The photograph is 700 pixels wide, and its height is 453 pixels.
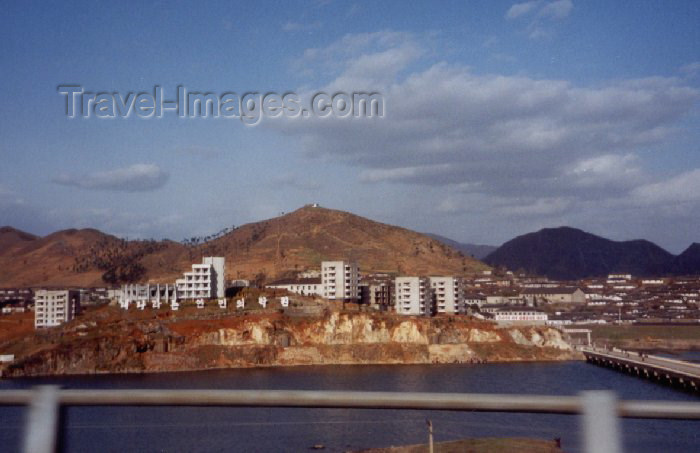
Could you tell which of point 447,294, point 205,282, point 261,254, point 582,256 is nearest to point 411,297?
point 447,294

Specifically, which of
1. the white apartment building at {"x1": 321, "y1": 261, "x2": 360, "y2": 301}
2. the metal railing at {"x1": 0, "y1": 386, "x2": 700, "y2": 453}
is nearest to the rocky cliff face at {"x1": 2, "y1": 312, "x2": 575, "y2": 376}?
the white apartment building at {"x1": 321, "y1": 261, "x2": 360, "y2": 301}

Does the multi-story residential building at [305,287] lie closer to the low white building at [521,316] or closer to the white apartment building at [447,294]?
the white apartment building at [447,294]

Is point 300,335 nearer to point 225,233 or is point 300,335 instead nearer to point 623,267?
point 225,233

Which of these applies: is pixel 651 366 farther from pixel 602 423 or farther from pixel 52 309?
pixel 602 423

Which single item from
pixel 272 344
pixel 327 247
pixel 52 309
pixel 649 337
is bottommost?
pixel 649 337

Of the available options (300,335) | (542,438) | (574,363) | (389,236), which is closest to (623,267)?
(389,236)

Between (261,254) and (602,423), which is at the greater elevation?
(261,254)

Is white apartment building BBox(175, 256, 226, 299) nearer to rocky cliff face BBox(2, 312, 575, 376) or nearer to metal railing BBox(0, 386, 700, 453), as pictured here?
rocky cliff face BBox(2, 312, 575, 376)
